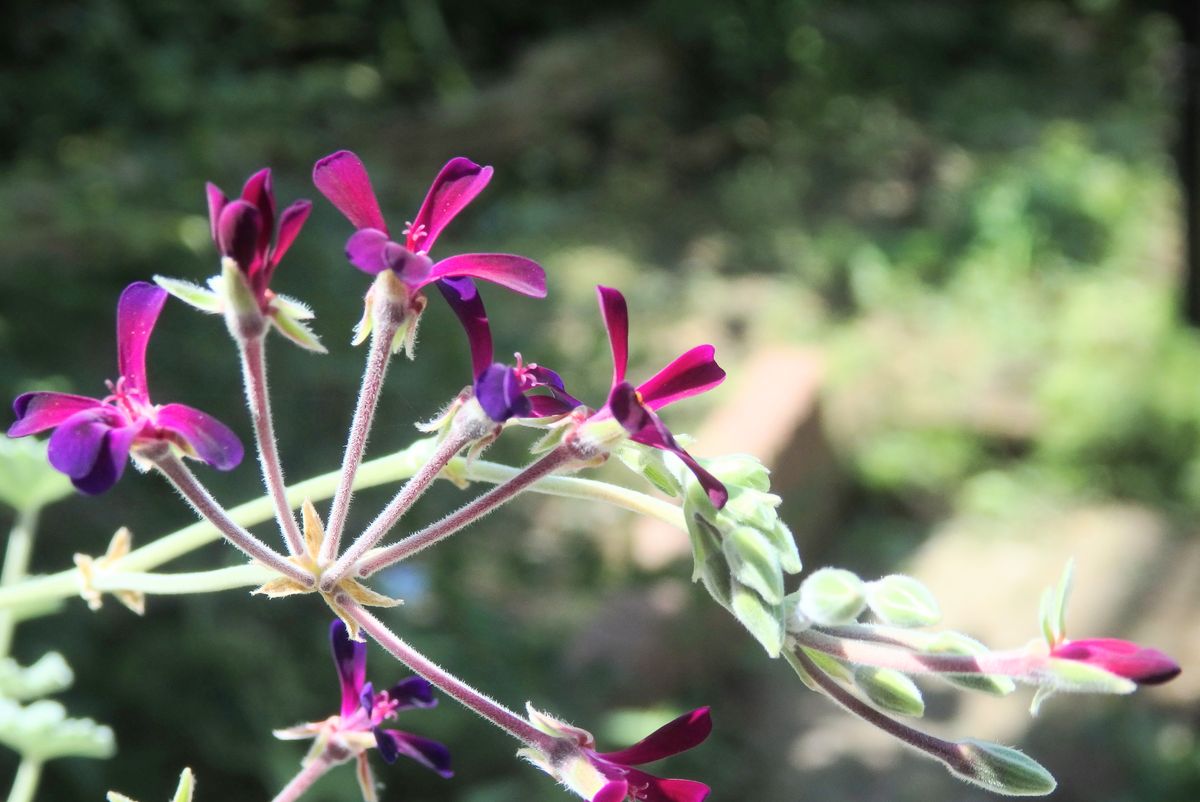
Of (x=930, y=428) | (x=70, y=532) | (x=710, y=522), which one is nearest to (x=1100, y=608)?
(x=930, y=428)

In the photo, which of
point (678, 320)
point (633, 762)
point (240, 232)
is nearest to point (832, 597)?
point (633, 762)

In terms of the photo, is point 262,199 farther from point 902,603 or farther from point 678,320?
point 678,320

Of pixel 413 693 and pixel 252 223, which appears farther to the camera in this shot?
pixel 413 693

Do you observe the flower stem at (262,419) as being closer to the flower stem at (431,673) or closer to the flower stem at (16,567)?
the flower stem at (431,673)

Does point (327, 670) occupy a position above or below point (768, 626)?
below

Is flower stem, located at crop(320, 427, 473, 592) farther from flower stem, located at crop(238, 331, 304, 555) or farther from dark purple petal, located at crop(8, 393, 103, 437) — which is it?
dark purple petal, located at crop(8, 393, 103, 437)

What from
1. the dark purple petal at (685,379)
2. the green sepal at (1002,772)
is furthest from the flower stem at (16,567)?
the green sepal at (1002,772)

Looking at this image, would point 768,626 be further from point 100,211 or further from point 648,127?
point 648,127

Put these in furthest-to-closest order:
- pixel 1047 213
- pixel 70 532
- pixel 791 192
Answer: pixel 791 192 < pixel 1047 213 < pixel 70 532
